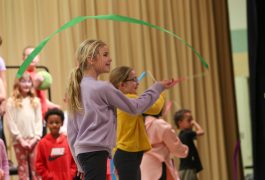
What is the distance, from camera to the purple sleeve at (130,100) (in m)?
2.55

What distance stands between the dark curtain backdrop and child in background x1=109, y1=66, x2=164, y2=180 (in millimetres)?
1972

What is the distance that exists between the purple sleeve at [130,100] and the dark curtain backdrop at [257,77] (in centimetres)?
143

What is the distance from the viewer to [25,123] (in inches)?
176

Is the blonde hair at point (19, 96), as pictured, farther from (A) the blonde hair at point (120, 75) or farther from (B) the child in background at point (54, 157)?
(A) the blonde hair at point (120, 75)

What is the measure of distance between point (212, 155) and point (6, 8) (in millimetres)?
2860

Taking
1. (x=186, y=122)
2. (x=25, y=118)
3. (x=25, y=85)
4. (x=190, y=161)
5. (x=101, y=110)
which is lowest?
(x=190, y=161)

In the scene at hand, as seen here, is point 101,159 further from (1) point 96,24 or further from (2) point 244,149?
(2) point 244,149

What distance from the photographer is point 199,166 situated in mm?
5016

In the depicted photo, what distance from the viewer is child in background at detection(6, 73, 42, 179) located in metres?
4.39

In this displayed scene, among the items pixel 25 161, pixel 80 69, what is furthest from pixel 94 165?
pixel 25 161

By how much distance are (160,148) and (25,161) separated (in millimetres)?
1113

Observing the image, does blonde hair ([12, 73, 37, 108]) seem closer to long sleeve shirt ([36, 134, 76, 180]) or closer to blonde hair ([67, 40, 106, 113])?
long sleeve shirt ([36, 134, 76, 180])

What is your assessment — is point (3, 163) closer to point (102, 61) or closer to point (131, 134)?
point (131, 134)

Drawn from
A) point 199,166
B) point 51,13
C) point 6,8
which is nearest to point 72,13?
point 51,13
